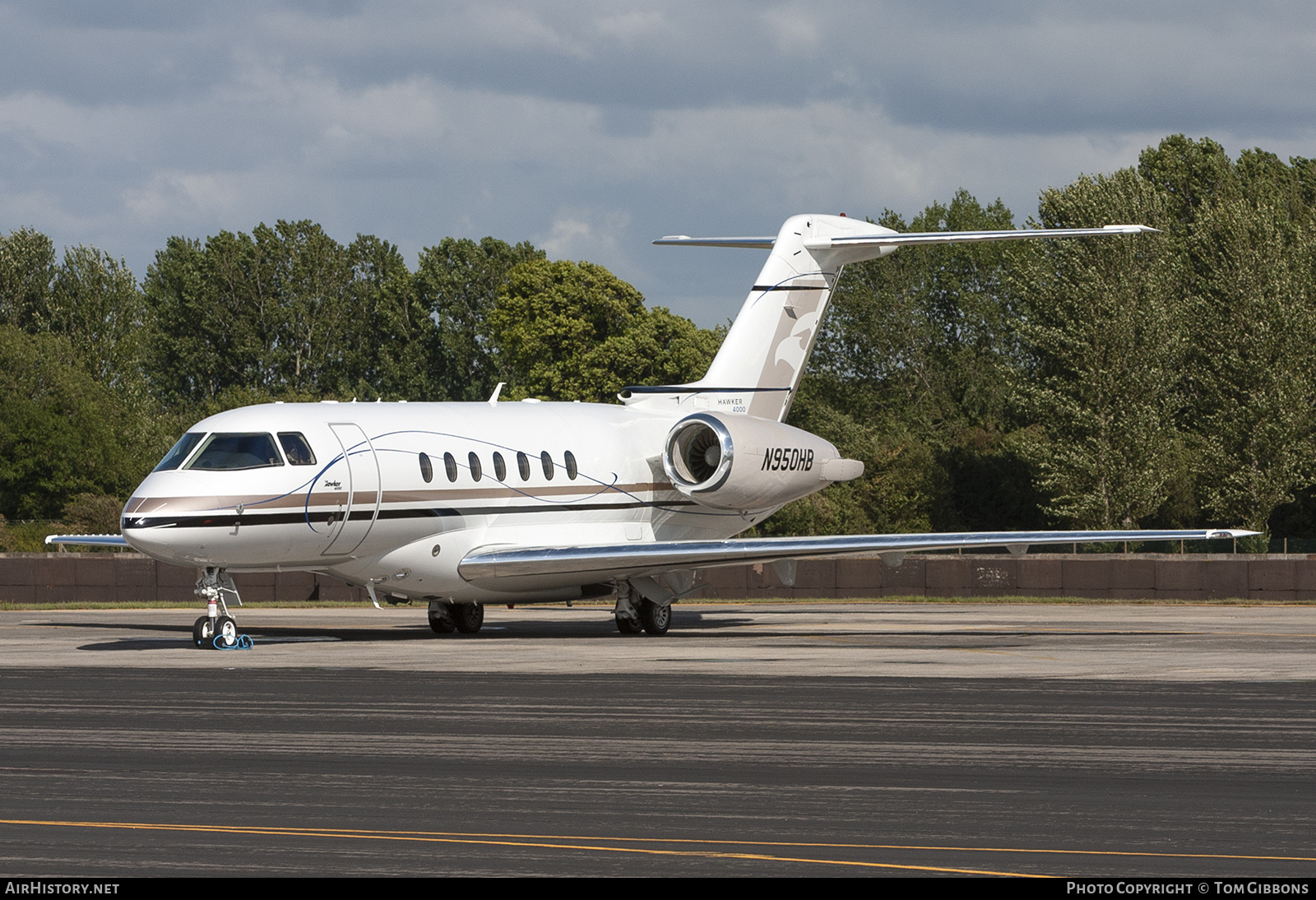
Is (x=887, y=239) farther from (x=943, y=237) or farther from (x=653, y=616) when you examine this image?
(x=653, y=616)

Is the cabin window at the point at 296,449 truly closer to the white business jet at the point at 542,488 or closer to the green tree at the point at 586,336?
the white business jet at the point at 542,488

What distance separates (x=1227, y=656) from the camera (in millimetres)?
20734

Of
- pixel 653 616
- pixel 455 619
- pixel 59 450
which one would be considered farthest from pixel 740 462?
pixel 59 450

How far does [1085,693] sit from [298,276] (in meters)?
90.5

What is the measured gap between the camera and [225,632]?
2228 centimetres

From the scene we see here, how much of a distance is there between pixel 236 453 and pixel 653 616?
7.53 metres

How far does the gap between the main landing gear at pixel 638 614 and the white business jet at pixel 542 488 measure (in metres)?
0.03

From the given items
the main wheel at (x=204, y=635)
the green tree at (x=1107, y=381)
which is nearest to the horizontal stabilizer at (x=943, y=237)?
the main wheel at (x=204, y=635)

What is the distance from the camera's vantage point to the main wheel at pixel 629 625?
87.8 ft

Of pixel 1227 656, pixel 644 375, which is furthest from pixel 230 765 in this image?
pixel 644 375

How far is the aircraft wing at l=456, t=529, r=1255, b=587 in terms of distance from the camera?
931 inches

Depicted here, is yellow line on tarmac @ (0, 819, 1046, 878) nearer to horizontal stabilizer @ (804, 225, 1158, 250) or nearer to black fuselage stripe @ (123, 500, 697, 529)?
black fuselage stripe @ (123, 500, 697, 529)

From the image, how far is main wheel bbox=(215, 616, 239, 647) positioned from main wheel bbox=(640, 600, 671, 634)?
22.7ft

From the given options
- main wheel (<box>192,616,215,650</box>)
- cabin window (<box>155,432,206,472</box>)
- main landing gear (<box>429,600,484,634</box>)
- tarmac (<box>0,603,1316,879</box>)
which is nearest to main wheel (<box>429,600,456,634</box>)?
main landing gear (<box>429,600,484,634</box>)
